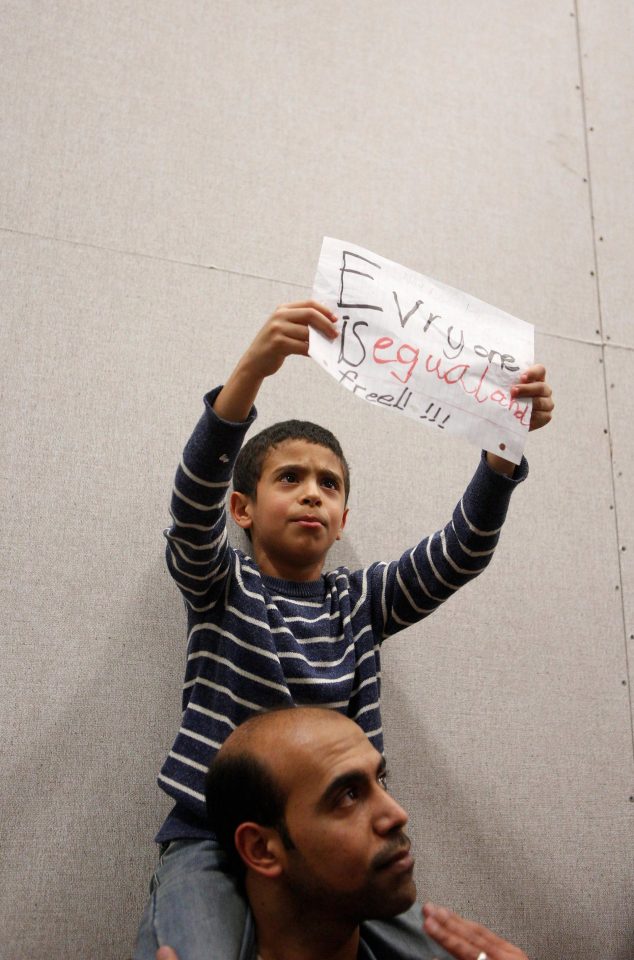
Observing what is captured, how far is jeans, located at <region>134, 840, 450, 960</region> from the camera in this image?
75cm

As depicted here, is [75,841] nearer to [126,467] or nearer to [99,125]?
Result: [126,467]

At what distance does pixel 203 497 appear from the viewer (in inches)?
35.1

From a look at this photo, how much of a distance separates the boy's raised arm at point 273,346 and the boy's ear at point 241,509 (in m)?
0.24

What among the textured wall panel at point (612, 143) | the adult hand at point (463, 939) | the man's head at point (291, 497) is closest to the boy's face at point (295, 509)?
the man's head at point (291, 497)

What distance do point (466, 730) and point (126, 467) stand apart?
0.64 m

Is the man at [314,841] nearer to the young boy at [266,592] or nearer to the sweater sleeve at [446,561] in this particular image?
the young boy at [266,592]

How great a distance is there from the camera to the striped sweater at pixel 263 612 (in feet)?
2.94

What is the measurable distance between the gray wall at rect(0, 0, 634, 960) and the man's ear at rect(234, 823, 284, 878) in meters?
0.30

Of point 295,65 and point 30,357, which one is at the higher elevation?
point 295,65

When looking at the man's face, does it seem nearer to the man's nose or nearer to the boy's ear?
the man's nose

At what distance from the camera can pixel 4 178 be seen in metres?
1.26

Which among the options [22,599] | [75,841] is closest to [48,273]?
[22,599]

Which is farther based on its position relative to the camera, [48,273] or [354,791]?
[48,273]

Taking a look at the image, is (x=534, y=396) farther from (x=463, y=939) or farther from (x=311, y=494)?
(x=463, y=939)
